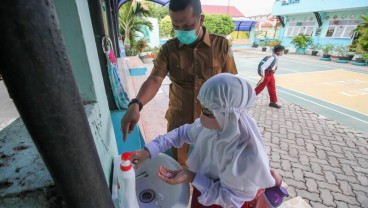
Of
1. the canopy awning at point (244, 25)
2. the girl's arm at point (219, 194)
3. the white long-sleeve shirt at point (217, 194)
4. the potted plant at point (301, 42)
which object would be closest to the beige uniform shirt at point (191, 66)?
the white long-sleeve shirt at point (217, 194)

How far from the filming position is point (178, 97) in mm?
1867

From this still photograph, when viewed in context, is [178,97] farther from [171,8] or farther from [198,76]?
[171,8]

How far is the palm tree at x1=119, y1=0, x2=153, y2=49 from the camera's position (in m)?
11.2

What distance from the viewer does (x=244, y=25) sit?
89.4 feet

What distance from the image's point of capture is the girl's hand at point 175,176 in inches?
41.2

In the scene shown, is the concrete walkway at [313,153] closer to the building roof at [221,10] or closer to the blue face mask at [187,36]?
the blue face mask at [187,36]

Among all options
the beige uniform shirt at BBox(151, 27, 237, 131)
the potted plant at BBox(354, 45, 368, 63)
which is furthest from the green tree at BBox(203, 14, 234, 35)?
the beige uniform shirt at BBox(151, 27, 237, 131)

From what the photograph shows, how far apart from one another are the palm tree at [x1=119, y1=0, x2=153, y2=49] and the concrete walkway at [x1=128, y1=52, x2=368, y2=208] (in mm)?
8150

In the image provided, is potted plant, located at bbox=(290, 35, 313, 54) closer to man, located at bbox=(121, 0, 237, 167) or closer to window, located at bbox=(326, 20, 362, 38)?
window, located at bbox=(326, 20, 362, 38)

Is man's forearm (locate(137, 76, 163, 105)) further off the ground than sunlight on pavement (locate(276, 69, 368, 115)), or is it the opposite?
man's forearm (locate(137, 76, 163, 105))

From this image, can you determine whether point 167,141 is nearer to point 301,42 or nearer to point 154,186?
point 154,186

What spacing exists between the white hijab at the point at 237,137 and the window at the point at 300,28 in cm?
2319

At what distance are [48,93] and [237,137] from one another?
2.89 feet

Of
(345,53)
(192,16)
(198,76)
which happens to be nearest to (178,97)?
(198,76)
